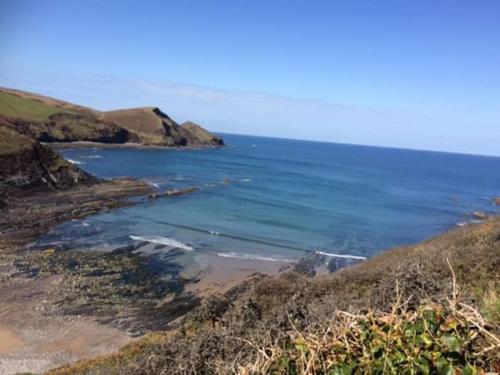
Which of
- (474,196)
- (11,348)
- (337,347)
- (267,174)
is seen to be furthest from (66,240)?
(474,196)

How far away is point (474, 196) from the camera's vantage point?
262 ft

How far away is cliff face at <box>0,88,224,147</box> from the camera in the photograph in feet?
307

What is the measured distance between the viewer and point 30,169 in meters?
46.2

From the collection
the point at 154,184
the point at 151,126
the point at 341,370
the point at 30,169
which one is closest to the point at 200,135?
the point at 151,126

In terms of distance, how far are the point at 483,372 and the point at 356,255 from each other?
32940 millimetres

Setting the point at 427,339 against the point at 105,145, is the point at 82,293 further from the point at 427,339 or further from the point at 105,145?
the point at 105,145

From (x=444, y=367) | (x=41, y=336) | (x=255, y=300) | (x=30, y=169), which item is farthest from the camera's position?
(x=30, y=169)

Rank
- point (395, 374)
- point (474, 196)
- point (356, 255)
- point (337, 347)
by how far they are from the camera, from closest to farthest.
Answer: point (395, 374) < point (337, 347) < point (356, 255) < point (474, 196)

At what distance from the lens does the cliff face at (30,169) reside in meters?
43.5

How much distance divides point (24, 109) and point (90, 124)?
50.4 feet

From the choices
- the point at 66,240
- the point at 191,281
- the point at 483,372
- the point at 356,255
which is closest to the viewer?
the point at 483,372

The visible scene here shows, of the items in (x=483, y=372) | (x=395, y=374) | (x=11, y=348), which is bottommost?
(x=11, y=348)

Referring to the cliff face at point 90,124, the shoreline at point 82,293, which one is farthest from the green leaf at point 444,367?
the cliff face at point 90,124

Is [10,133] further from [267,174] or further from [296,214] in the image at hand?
[267,174]
